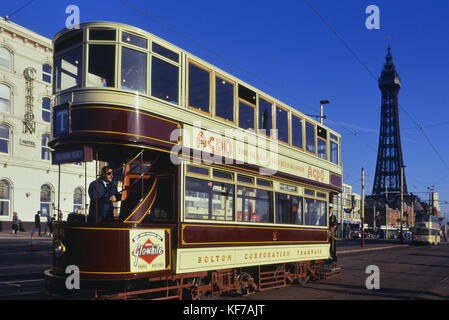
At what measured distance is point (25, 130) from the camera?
106ft

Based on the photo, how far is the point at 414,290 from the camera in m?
13.1

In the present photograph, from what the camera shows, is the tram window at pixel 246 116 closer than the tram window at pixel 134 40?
No

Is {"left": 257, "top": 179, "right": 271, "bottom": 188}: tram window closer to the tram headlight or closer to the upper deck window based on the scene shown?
the upper deck window

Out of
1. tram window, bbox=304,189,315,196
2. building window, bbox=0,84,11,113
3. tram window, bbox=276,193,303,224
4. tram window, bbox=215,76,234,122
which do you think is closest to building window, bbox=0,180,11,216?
building window, bbox=0,84,11,113

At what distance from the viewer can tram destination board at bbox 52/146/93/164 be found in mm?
7977

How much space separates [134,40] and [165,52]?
2.25 ft

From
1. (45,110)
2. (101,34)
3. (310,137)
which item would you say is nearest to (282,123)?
(310,137)

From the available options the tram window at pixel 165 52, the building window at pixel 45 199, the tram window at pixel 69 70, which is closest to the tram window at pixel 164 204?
the tram window at pixel 165 52

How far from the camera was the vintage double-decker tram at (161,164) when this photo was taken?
7.83m

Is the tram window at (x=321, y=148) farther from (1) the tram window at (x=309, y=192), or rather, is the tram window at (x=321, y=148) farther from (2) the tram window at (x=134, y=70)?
(2) the tram window at (x=134, y=70)

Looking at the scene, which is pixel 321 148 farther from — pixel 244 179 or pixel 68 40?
pixel 68 40

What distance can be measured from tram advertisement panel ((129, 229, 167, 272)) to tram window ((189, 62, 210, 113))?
Answer: 2.69 meters

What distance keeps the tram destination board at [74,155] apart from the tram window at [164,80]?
154cm
